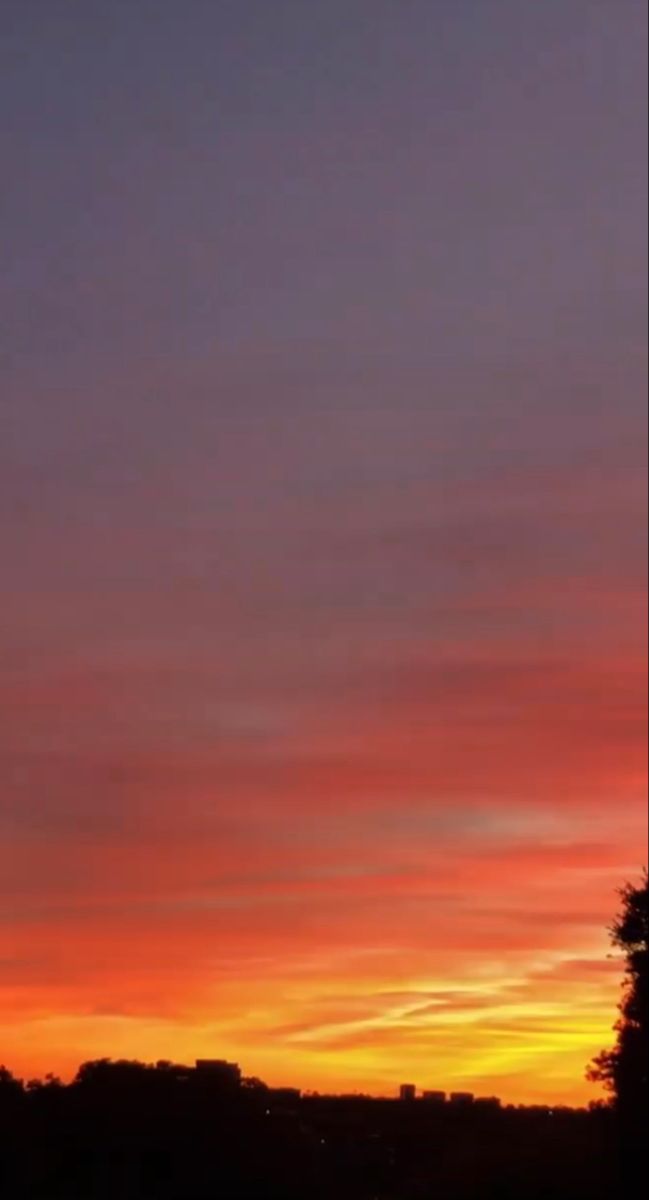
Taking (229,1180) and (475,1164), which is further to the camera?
(229,1180)

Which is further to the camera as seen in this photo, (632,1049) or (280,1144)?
(280,1144)

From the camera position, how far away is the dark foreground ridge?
5372 cm

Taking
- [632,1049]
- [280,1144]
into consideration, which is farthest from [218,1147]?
[632,1049]

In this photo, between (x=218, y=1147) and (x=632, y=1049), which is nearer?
(x=632, y=1049)

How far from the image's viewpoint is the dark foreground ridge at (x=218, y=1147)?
5372 cm

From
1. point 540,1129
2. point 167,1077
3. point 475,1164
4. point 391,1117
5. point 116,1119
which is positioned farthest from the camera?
point 391,1117

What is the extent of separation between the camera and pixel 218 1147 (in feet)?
→ 214

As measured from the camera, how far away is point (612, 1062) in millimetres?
48500

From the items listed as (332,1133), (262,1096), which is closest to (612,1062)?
(262,1096)

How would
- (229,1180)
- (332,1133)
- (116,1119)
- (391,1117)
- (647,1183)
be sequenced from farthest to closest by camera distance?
(391,1117)
(332,1133)
(116,1119)
(229,1180)
(647,1183)

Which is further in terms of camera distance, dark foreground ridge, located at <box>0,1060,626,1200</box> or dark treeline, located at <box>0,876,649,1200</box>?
dark foreground ridge, located at <box>0,1060,626,1200</box>

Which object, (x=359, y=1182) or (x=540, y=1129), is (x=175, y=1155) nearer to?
(x=359, y=1182)

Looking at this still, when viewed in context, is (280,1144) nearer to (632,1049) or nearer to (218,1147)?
(218,1147)

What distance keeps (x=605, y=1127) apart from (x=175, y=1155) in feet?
72.1
